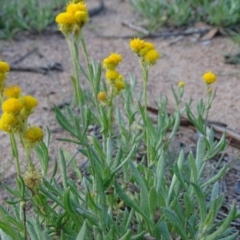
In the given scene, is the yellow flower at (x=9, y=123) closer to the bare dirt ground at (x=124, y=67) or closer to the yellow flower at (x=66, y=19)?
the yellow flower at (x=66, y=19)

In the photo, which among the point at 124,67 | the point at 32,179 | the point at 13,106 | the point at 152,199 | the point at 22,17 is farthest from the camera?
the point at 22,17

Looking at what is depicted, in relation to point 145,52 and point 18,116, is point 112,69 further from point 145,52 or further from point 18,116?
point 18,116

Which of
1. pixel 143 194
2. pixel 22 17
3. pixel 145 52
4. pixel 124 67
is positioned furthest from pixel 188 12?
pixel 143 194

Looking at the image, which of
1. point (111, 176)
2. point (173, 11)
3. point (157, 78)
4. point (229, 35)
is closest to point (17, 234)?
point (111, 176)

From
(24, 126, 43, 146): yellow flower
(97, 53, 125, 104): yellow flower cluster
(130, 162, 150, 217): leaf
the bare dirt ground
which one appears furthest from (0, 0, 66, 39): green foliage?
(24, 126, 43, 146): yellow flower

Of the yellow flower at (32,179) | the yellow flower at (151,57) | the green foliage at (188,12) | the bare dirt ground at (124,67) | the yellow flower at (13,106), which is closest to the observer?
the yellow flower at (13,106)

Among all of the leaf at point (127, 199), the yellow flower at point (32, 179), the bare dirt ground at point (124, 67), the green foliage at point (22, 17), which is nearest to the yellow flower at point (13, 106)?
the yellow flower at point (32, 179)

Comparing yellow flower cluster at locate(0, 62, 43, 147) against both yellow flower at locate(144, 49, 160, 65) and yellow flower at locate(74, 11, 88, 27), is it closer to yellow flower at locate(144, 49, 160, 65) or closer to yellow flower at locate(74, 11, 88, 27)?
yellow flower at locate(74, 11, 88, 27)
